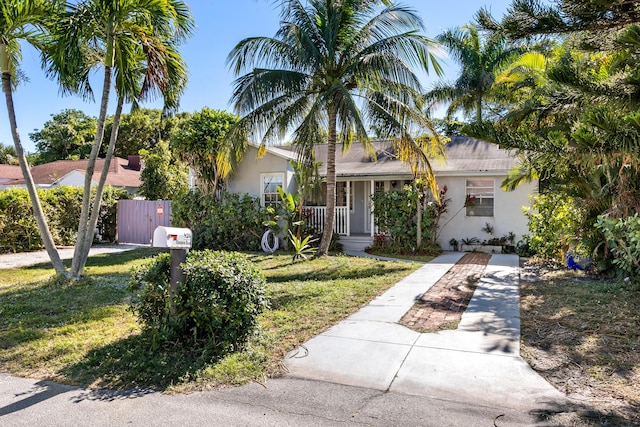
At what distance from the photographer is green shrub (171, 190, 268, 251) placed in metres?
14.6

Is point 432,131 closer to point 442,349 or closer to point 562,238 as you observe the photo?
point 562,238

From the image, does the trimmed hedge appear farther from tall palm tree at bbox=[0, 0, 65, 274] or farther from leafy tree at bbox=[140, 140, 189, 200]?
tall palm tree at bbox=[0, 0, 65, 274]

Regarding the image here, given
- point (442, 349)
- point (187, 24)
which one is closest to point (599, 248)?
point (442, 349)

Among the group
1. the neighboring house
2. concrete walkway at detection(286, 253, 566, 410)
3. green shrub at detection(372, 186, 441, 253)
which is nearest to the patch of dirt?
concrete walkway at detection(286, 253, 566, 410)

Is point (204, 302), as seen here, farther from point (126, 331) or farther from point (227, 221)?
point (227, 221)

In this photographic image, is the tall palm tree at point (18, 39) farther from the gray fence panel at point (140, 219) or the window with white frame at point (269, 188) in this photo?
the gray fence panel at point (140, 219)

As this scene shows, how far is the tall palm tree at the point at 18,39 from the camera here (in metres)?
7.36

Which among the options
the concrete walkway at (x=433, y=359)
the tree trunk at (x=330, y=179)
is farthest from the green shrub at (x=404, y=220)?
the concrete walkway at (x=433, y=359)

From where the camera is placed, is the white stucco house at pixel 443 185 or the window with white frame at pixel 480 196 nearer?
the white stucco house at pixel 443 185

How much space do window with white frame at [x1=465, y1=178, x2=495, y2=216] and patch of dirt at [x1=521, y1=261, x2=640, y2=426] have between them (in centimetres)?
601

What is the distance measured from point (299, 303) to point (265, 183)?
Result: 932 cm

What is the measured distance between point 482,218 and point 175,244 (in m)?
11.8

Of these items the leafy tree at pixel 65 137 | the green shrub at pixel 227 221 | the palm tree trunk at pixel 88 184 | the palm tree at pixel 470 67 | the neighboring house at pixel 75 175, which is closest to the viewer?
the palm tree trunk at pixel 88 184

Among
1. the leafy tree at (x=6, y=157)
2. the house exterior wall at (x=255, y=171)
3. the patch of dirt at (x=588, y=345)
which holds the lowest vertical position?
the patch of dirt at (x=588, y=345)
